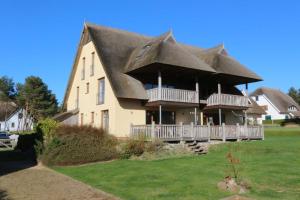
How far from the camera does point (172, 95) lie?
26766 mm

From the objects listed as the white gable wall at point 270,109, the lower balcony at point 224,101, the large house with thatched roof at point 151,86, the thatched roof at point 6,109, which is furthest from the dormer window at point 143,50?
the thatched roof at point 6,109

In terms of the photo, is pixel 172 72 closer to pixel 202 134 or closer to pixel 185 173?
pixel 202 134

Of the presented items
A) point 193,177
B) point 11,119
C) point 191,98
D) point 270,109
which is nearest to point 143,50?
point 191,98

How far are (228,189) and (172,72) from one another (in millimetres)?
17815

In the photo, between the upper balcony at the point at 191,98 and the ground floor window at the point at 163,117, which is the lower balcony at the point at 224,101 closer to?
the upper balcony at the point at 191,98

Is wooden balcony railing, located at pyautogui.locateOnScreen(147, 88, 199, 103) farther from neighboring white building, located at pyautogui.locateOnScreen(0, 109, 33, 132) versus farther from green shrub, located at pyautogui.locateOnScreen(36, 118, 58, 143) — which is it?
neighboring white building, located at pyautogui.locateOnScreen(0, 109, 33, 132)

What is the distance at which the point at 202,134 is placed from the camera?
2706 cm

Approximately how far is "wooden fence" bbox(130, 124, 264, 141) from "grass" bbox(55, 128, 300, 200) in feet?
19.5

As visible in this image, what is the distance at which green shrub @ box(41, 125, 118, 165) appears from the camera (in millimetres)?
20172

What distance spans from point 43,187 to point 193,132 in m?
15.0

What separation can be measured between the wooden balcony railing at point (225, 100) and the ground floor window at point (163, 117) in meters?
3.48

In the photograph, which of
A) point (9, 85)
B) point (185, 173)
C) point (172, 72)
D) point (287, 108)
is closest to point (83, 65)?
point (172, 72)

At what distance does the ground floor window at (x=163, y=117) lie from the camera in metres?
29.1

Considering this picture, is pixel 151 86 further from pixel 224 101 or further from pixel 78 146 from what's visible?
pixel 78 146
